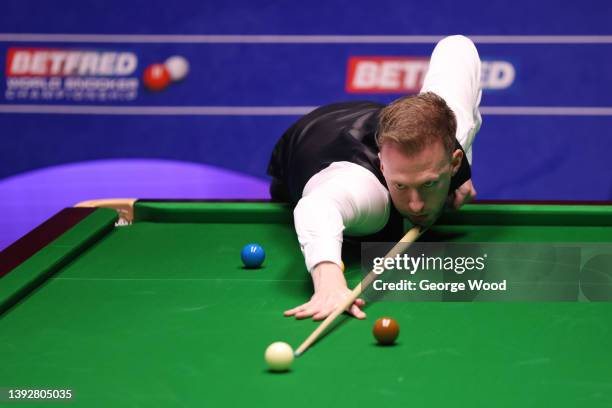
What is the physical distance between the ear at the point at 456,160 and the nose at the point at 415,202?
165 mm

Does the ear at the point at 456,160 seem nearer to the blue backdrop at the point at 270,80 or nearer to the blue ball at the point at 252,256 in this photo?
the blue ball at the point at 252,256

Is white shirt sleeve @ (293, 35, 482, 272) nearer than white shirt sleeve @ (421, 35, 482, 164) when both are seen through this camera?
Yes

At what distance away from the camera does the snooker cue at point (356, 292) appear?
6.44 feet

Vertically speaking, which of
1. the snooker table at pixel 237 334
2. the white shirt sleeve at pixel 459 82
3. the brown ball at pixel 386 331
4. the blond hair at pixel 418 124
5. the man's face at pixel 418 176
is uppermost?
the white shirt sleeve at pixel 459 82

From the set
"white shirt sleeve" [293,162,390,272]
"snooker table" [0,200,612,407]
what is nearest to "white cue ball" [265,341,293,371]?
"snooker table" [0,200,612,407]

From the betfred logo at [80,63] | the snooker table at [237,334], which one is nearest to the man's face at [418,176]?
the snooker table at [237,334]

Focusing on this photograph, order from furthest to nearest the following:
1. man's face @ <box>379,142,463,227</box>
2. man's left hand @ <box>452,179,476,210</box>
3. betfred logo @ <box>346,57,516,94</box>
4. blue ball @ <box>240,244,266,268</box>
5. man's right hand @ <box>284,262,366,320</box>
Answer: betfred logo @ <box>346,57,516,94</box> → man's left hand @ <box>452,179,476,210</box> → blue ball @ <box>240,244,266,268</box> → man's face @ <box>379,142,463,227</box> → man's right hand @ <box>284,262,366,320</box>

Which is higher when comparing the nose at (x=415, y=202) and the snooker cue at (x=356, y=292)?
the nose at (x=415, y=202)

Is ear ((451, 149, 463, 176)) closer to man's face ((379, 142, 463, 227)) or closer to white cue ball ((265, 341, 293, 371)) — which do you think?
man's face ((379, 142, 463, 227))

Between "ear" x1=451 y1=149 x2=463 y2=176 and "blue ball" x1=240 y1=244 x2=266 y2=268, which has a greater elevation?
"ear" x1=451 y1=149 x2=463 y2=176

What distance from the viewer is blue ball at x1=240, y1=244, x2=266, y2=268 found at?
8.89ft

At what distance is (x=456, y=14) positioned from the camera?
554 cm

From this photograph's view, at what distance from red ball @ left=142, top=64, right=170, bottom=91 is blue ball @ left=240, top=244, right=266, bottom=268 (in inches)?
124

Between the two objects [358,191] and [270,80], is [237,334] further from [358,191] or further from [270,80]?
[270,80]
